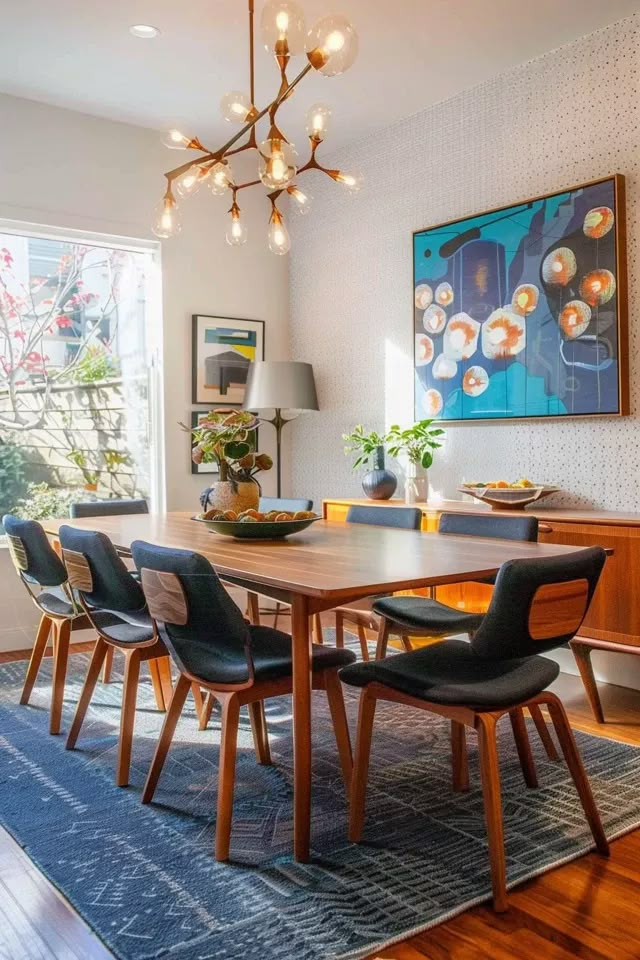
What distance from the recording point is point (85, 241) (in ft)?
15.5

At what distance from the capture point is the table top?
1929 millimetres

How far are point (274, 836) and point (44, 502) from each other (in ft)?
9.90

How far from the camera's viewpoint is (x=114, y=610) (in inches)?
104

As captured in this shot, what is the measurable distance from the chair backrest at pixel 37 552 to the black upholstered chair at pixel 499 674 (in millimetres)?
1356

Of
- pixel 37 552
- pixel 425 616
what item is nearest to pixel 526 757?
pixel 425 616

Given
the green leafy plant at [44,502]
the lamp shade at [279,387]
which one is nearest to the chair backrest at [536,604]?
the lamp shade at [279,387]

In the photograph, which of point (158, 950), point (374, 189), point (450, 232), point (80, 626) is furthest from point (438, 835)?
point (374, 189)

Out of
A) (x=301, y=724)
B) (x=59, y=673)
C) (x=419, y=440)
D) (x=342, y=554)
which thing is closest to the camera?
(x=301, y=724)

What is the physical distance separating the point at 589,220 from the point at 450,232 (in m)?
0.87

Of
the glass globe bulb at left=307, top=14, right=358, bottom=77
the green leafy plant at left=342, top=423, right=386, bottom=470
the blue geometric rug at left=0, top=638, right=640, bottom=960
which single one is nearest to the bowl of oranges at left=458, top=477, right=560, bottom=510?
the green leafy plant at left=342, top=423, right=386, bottom=470

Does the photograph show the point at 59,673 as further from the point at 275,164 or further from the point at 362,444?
the point at 362,444

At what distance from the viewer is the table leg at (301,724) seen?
6.50 feet

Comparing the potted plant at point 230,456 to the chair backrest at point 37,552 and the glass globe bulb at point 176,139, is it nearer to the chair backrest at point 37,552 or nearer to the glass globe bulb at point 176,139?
the chair backrest at point 37,552

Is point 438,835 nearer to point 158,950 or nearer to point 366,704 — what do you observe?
point 366,704
